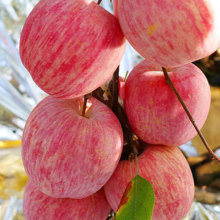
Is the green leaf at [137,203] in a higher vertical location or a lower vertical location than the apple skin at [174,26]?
lower

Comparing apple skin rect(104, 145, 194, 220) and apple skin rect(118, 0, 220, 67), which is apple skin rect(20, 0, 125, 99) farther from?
apple skin rect(104, 145, 194, 220)

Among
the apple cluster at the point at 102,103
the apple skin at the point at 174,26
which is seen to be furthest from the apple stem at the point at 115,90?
the apple skin at the point at 174,26

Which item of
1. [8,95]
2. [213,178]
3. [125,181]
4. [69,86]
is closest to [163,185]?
[125,181]

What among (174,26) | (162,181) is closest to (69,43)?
(174,26)

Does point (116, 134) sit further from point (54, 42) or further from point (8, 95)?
point (8, 95)

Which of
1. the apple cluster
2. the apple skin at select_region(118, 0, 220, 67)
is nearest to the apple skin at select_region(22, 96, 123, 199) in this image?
the apple cluster

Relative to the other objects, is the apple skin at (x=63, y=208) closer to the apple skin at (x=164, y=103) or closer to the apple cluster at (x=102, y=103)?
the apple cluster at (x=102, y=103)

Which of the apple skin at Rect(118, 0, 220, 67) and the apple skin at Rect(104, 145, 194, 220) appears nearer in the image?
the apple skin at Rect(118, 0, 220, 67)
